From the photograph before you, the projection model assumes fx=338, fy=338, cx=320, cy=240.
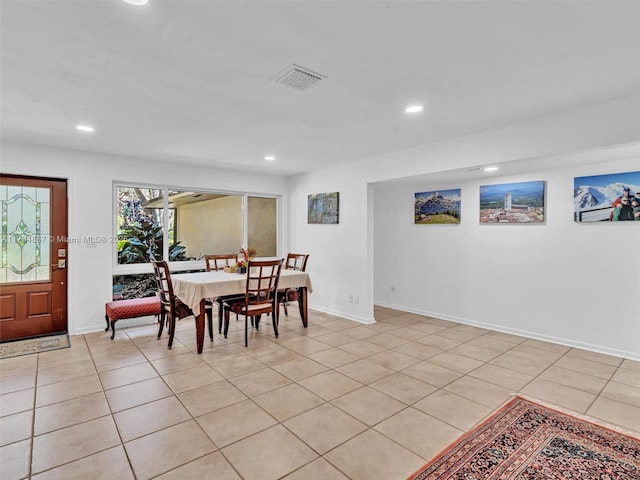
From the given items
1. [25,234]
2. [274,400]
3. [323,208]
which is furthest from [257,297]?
[25,234]

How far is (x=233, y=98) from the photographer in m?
2.90

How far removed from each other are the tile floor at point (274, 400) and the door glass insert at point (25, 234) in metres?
1.14

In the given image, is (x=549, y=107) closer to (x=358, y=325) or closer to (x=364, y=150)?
(x=364, y=150)

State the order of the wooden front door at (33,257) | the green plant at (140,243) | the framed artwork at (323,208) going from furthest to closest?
1. the framed artwork at (323,208)
2. the green plant at (140,243)
3. the wooden front door at (33,257)

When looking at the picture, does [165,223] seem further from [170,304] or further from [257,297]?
[257,297]

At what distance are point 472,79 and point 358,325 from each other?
3.57 meters

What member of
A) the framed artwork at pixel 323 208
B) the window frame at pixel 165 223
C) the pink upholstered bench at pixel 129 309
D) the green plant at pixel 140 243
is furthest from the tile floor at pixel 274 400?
the framed artwork at pixel 323 208

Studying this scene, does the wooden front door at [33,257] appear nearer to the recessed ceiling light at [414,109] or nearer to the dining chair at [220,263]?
the dining chair at [220,263]

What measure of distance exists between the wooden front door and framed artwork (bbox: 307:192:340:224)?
144 inches

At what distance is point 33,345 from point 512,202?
6328mm

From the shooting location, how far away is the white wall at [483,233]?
317cm

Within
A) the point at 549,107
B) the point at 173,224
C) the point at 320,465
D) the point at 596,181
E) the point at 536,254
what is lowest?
the point at 320,465

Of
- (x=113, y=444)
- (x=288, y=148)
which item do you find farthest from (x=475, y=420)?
(x=288, y=148)

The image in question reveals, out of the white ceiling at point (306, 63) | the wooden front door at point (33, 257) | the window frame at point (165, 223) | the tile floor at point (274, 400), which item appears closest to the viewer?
the white ceiling at point (306, 63)
